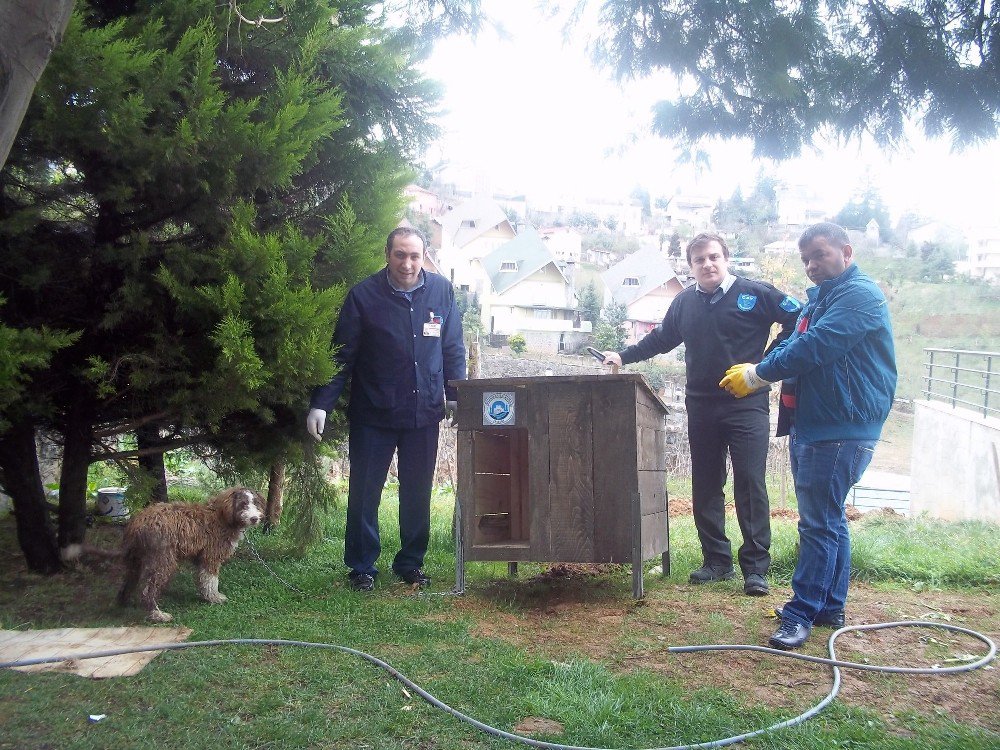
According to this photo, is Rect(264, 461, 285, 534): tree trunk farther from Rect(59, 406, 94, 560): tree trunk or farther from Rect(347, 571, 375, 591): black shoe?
Rect(347, 571, 375, 591): black shoe

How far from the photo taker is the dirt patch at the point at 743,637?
2760mm

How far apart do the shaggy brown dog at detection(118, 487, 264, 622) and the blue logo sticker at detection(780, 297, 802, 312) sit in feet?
9.48

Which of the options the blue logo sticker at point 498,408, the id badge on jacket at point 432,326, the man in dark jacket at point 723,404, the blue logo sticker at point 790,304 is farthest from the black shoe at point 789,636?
the id badge on jacket at point 432,326

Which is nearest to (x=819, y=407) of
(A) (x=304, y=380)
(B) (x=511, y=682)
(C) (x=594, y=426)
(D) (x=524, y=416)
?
(C) (x=594, y=426)

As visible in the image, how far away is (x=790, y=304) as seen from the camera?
→ 440 cm

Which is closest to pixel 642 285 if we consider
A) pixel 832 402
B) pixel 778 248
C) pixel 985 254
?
pixel 778 248

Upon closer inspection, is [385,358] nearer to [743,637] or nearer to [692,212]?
[743,637]

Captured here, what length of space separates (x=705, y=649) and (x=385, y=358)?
215 centimetres

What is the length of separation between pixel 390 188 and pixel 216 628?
2.73m

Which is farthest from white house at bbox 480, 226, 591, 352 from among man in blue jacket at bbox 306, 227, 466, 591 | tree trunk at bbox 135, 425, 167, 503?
tree trunk at bbox 135, 425, 167, 503

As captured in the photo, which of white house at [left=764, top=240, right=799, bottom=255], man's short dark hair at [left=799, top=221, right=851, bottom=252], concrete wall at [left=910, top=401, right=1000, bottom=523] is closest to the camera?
man's short dark hair at [left=799, top=221, right=851, bottom=252]

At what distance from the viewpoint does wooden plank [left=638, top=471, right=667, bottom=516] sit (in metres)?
4.00

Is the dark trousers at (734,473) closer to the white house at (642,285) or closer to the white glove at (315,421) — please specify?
the white glove at (315,421)

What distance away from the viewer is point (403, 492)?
14.8ft
